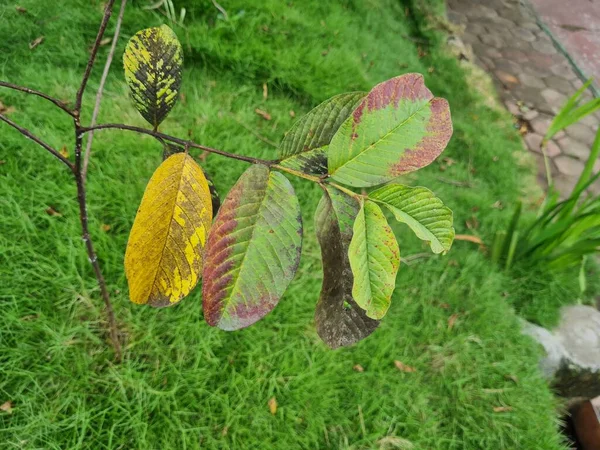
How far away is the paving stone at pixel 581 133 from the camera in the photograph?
151 inches

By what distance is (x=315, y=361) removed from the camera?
5.31ft

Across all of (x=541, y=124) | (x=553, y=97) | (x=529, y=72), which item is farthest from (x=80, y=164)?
(x=529, y=72)

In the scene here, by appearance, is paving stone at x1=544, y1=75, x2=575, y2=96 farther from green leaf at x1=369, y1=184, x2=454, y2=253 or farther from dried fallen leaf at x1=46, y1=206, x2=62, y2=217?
green leaf at x1=369, y1=184, x2=454, y2=253

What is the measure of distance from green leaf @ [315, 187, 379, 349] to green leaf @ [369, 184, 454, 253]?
45 mm

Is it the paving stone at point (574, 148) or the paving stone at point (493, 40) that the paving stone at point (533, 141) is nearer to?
the paving stone at point (574, 148)

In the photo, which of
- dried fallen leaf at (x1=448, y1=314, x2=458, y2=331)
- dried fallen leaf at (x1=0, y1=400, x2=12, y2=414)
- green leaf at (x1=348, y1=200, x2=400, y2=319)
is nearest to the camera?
green leaf at (x1=348, y1=200, x2=400, y2=319)

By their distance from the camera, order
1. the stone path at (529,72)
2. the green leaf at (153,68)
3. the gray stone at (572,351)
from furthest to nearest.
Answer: the stone path at (529,72), the gray stone at (572,351), the green leaf at (153,68)

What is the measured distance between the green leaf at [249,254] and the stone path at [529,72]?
11.3 ft

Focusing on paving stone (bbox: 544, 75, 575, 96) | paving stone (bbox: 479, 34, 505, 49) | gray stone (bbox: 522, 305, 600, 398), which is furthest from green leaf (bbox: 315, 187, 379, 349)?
paving stone (bbox: 479, 34, 505, 49)

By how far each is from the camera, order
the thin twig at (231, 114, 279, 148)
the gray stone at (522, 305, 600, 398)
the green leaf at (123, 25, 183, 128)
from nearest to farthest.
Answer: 1. the green leaf at (123, 25, 183, 128)
2. the thin twig at (231, 114, 279, 148)
3. the gray stone at (522, 305, 600, 398)

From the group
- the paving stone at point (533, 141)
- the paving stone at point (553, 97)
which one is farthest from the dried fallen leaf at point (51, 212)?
the paving stone at point (553, 97)

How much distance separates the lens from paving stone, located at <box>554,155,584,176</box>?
356 centimetres

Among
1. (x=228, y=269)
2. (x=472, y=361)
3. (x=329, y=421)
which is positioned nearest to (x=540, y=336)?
(x=472, y=361)

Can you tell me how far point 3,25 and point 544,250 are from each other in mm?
2631
